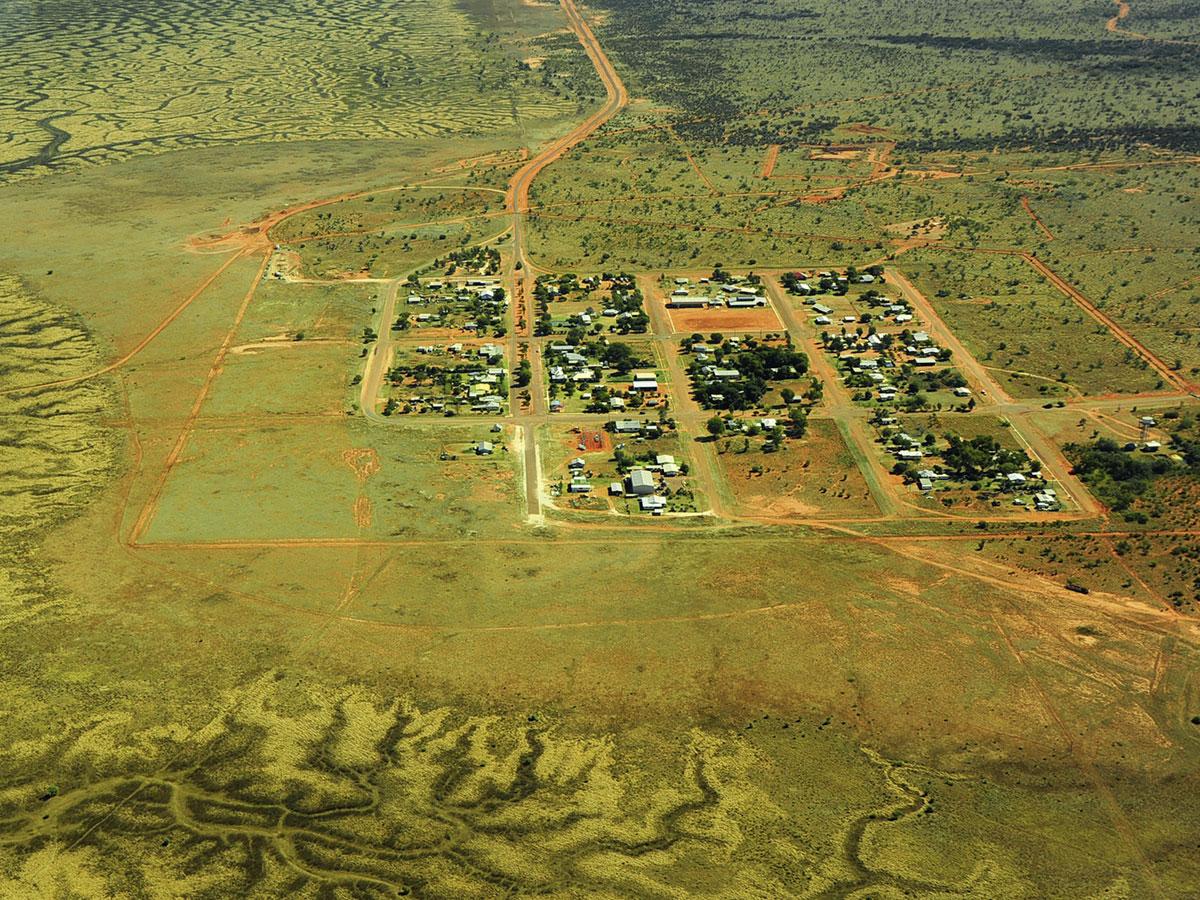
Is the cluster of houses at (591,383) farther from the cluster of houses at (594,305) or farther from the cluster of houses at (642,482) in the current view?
the cluster of houses at (642,482)

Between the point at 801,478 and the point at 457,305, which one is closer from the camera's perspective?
the point at 801,478

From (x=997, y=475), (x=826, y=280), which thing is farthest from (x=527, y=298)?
(x=997, y=475)

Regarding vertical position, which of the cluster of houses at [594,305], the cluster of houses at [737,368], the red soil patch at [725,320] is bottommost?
the cluster of houses at [737,368]

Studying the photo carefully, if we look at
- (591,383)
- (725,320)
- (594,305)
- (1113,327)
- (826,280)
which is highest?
(826,280)

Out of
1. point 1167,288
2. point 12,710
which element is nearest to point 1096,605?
point 1167,288

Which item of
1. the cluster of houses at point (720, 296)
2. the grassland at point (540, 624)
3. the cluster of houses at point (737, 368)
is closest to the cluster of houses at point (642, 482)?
the grassland at point (540, 624)

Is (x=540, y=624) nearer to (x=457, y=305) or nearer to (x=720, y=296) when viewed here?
(x=457, y=305)

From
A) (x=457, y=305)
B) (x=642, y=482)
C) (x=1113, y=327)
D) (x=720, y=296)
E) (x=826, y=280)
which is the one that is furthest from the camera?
(x=826, y=280)
